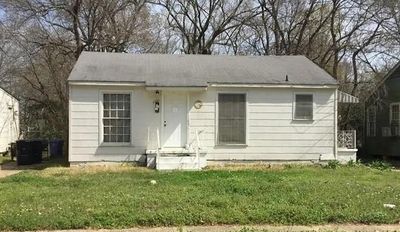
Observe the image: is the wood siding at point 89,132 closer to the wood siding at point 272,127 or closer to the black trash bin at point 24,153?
the wood siding at point 272,127

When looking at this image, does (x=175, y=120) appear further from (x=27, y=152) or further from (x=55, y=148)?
(x=55, y=148)

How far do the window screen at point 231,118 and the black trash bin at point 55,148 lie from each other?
923 cm

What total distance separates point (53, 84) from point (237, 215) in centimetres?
2145

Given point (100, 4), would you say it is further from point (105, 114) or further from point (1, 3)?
point (105, 114)

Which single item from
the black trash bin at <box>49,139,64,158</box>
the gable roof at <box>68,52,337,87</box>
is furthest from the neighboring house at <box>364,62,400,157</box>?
the black trash bin at <box>49,139,64,158</box>

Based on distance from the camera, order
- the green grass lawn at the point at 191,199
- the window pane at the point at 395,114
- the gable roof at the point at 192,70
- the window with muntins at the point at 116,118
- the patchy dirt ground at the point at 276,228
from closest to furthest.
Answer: the patchy dirt ground at the point at 276,228, the green grass lawn at the point at 191,199, the window with muntins at the point at 116,118, the gable roof at the point at 192,70, the window pane at the point at 395,114

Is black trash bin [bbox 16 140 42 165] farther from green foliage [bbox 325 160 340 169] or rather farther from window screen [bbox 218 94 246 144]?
green foliage [bbox 325 160 340 169]

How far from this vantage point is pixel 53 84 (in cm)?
2762

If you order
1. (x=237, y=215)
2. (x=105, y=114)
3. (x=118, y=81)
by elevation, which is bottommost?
A: (x=237, y=215)

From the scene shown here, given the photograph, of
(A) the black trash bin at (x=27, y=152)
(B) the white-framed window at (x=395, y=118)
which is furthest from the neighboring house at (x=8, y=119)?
(B) the white-framed window at (x=395, y=118)

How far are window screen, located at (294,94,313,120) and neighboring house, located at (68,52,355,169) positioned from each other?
0.11ft

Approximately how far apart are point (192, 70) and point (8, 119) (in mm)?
15183

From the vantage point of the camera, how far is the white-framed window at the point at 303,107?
17547mm

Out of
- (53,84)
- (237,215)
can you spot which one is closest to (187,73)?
(237,215)
